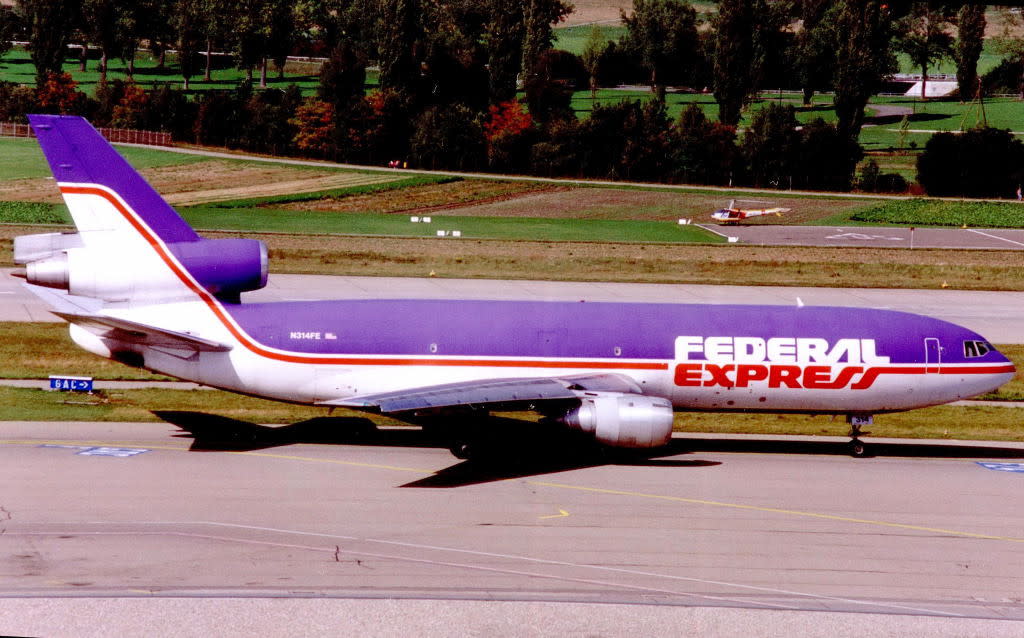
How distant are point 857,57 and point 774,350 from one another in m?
107

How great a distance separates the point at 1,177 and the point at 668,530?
3780 inches

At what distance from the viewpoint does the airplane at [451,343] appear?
32.5 meters

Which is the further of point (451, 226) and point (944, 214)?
point (944, 214)

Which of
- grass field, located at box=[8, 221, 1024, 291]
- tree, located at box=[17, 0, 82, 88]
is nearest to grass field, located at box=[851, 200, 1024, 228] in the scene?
grass field, located at box=[8, 221, 1024, 291]

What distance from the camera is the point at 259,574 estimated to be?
2348cm

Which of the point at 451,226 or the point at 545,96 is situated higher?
the point at 545,96

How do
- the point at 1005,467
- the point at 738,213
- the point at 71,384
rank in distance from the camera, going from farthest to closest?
1. the point at 738,213
2. the point at 71,384
3. the point at 1005,467

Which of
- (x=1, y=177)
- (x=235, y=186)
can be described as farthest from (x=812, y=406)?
(x=1, y=177)

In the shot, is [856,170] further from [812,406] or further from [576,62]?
[812,406]

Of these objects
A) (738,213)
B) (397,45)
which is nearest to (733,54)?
(397,45)

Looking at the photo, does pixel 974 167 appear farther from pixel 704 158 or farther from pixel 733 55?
pixel 733 55

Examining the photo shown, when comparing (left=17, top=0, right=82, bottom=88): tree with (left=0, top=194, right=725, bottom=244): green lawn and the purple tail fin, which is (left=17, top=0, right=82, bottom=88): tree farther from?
the purple tail fin

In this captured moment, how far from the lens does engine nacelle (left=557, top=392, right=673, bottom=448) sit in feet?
103

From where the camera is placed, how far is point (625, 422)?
31.4 metres
